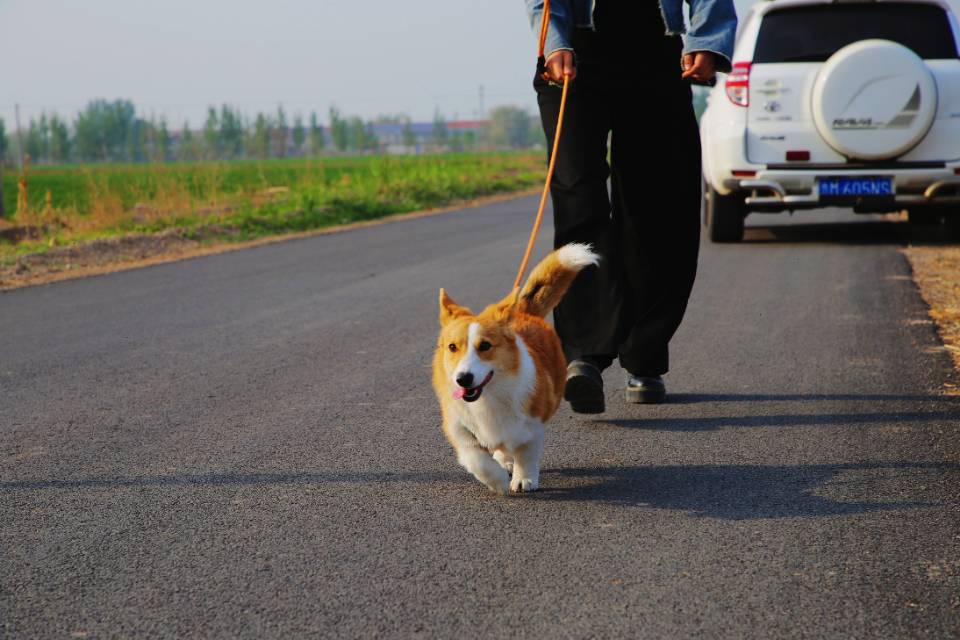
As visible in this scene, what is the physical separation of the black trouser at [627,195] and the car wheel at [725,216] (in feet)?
20.8

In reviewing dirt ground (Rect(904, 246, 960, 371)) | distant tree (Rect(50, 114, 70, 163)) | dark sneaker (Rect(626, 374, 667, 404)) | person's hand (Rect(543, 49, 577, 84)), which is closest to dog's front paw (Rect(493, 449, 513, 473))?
dark sneaker (Rect(626, 374, 667, 404))

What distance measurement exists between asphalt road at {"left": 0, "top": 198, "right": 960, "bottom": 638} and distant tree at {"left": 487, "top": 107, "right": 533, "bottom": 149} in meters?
182

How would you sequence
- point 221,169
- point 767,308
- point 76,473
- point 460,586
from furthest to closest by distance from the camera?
point 221,169 → point 767,308 → point 76,473 → point 460,586

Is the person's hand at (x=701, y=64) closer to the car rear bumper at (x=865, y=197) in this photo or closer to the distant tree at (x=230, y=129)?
the car rear bumper at (x=865, y=197)

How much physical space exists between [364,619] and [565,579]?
543mm

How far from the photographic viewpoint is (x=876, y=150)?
983 cm

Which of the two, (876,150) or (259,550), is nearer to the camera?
(259,550)

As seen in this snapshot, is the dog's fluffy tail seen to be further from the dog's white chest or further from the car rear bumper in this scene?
the car rear bumper

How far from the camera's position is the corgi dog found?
3621 mm

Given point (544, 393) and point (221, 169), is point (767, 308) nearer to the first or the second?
point (544, 393)

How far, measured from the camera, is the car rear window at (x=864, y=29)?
10.1 meters

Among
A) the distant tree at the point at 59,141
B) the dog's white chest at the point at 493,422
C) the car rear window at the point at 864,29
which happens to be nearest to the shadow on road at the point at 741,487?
the dog's white chest at the point at 493,422

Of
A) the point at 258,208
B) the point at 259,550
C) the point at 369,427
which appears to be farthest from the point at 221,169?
the point at 259,550

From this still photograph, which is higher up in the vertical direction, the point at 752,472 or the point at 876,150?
the point at 876,150
